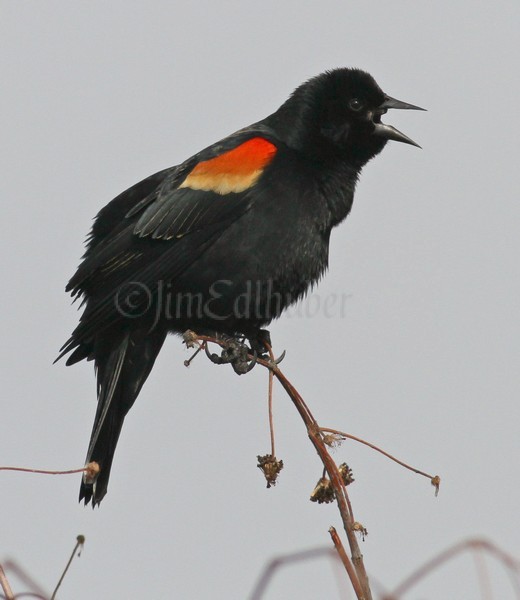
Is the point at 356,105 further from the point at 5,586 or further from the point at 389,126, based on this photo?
the point at 5,586

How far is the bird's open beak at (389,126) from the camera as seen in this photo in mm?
4934

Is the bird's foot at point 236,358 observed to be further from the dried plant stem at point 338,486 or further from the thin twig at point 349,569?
the thin twig at point 349,569

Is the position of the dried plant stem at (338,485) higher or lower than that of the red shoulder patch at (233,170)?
lower

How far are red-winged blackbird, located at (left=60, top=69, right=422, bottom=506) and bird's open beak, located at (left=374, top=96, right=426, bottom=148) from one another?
0.32 metres

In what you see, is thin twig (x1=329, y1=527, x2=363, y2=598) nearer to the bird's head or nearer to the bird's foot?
the bird's foot

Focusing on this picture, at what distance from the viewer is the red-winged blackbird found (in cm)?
431

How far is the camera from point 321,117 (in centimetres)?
495

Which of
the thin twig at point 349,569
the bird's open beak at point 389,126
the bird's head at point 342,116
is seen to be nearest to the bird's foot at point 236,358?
the bird's head at point 342,116

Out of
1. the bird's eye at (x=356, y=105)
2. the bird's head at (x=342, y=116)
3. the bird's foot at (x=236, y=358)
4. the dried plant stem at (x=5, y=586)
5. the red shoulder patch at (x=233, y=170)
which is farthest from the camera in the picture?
the bird's eye at (x=356, y=105)

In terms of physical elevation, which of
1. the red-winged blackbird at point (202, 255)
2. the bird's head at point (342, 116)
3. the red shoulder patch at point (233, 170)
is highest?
the bird's head at point (342, 116)

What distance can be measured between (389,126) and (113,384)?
2059mm

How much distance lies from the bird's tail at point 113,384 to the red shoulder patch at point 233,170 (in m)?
0.78

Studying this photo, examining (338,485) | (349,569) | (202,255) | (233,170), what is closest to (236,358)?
(202,255)

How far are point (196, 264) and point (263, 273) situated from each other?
35 centimetres
